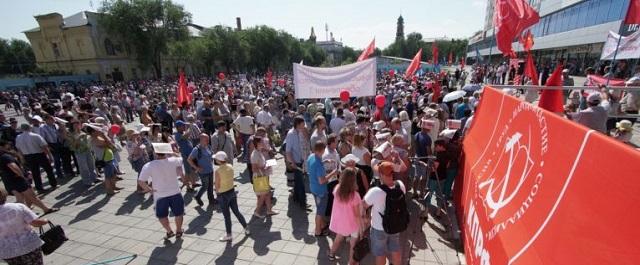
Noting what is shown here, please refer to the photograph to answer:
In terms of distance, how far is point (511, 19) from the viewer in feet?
22.9

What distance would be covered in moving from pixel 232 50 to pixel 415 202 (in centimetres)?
5682

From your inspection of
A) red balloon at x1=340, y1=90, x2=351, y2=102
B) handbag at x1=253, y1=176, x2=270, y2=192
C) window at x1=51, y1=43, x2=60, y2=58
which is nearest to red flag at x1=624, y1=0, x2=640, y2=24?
red balloon at x1=340, y1=90, x2=351, y2=102

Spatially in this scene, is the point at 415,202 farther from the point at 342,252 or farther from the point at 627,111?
the point at 627,111

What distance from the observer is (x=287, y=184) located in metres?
Answer: 7.36

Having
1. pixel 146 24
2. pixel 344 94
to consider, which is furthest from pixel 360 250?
pixel 146 24

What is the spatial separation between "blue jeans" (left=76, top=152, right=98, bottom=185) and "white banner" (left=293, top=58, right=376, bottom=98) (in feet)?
18.8

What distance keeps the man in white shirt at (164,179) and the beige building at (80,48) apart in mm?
54534

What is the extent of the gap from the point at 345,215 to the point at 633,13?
839 cm

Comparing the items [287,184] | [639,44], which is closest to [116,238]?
[287,184]

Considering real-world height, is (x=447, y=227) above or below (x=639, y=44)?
below

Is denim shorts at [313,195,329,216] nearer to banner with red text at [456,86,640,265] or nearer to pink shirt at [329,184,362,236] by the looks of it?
pink shirt at [329,184,362,236]

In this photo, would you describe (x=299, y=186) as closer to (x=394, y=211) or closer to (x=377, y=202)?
(x=377, y=202)

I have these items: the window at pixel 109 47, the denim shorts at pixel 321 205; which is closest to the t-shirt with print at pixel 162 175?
the denim shorts at pixel 321 205

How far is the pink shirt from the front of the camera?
386 cm
